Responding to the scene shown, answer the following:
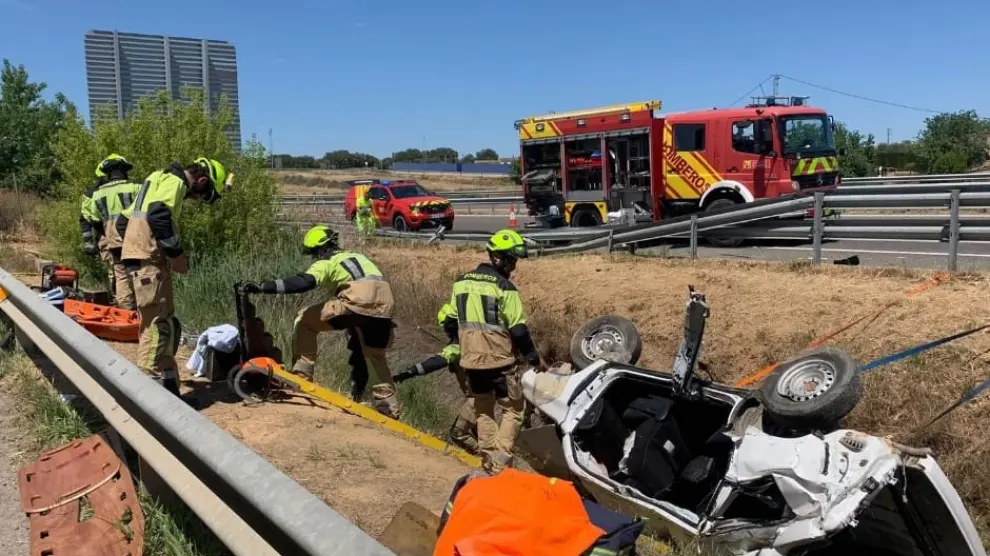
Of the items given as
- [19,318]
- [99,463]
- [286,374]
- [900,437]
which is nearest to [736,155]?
[900,437]

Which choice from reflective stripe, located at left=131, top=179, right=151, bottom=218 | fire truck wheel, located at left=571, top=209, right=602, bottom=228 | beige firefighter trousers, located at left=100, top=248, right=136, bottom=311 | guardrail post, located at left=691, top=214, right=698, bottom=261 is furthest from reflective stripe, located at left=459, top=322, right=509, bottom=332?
fire truck wheel, located at left=571, top=209, right=602, bottom=228

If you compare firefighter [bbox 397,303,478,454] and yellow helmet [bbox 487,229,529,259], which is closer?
yellow helmet [bbox 487,229,529,259]

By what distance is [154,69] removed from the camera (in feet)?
41.7

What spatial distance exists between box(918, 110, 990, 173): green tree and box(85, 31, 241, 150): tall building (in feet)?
127

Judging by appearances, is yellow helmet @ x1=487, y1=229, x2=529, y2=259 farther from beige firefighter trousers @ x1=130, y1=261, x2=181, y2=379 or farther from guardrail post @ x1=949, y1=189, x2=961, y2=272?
guardrail post @ x1=949, y1=189, x2=961, y2=272

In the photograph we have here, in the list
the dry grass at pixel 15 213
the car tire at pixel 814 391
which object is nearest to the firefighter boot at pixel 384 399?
the car tire at pixel 814 391

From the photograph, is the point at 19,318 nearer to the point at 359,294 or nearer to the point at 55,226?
the point at 359,294

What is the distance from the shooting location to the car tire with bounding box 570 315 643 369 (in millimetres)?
5504

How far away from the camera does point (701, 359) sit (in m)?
8.11

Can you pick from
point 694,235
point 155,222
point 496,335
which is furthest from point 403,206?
point 155,222

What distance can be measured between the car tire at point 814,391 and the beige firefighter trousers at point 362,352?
3.25 metres

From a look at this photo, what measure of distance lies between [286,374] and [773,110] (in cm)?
1135

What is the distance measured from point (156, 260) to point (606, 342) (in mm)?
3262

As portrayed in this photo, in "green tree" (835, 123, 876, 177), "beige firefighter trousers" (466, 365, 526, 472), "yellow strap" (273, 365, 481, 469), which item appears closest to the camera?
"yellow strap" (273, 365, 481, 469)
